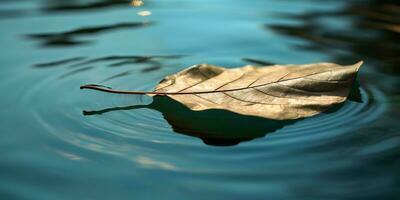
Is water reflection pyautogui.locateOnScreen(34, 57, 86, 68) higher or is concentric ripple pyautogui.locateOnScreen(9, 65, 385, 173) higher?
water reflection pyautogui.locateOnScreen(34, 57, 86, 68)

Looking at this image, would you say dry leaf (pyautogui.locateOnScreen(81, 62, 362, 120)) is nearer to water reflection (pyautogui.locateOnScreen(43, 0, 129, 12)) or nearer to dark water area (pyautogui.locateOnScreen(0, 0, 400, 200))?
dark water area (pyautogui.locateOnScreen(0, 0, 400, 200))

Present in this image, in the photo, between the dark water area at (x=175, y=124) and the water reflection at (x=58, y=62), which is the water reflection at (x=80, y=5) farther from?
the water reflection at (x=58, y=62)

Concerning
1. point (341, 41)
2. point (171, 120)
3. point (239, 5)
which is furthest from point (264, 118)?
point (239, 5)

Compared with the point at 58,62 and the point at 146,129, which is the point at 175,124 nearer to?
the point at 146,129

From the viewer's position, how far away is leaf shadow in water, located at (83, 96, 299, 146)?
0.87 meters

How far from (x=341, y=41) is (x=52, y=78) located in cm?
81

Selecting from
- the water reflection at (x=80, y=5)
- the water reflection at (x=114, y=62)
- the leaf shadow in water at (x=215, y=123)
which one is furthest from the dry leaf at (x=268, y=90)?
the water reflection at (x=80, y=5)

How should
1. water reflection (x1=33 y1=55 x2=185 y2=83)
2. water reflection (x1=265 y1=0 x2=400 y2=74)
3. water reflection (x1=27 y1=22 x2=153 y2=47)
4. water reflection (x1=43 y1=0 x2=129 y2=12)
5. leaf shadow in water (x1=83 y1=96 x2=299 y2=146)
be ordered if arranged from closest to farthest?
leaf shadow in water (x1=83 y1=96 x2=299 y2=146) → water reflection (x1=33 y1=55 x2=185 y2=83) → water reflection (x1=265 y1=0 x2=400 y2=74) → water reflection (x1=27 y1=22 x2=153 y2=47) → water reflection (x1=43 y1=0 x2=129 y2=12)

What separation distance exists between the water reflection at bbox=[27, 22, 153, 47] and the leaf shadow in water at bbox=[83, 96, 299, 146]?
1.71 feet

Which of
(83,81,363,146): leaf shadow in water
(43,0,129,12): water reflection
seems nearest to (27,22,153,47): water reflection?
(43,0,129,12): water reflection

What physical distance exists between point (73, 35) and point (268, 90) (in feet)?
2.40

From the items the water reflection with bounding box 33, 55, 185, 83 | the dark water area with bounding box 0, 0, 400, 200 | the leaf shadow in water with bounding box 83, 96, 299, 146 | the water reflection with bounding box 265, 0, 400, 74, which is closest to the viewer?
the dark water area with bounding box 0, 0, 400, 200

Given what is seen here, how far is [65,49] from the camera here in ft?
4.46

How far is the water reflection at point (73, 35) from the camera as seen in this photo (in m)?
1.42
